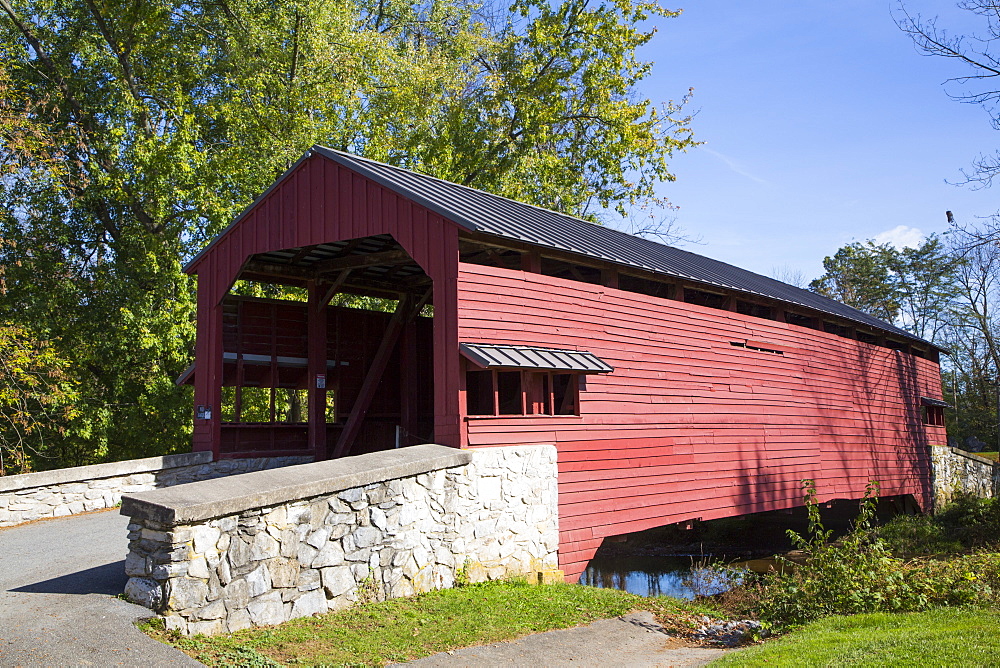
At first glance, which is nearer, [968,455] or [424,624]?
[424,624]

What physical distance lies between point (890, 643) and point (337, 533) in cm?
500

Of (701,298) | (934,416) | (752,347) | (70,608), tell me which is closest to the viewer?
(70,608)

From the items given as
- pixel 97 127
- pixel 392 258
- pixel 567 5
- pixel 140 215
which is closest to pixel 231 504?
pixel 392 258

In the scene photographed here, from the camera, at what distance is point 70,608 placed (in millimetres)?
6820

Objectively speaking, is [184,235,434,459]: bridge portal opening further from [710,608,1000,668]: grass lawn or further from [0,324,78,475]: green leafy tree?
[710,608,1000,668]: grass lawn

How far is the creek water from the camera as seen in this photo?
57.8 ft

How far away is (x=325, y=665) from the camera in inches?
258

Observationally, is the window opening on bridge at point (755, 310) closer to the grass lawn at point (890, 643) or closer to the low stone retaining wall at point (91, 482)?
the grass lawn at point (890, 643)

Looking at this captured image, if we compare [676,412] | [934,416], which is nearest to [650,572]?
[676,412]

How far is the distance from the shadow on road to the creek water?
10645mm

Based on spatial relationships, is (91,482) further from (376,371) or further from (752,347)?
(752,347)

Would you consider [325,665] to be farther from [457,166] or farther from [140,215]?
[457,166]

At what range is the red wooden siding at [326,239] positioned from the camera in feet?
34.7

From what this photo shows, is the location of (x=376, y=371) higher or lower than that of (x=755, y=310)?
lower
